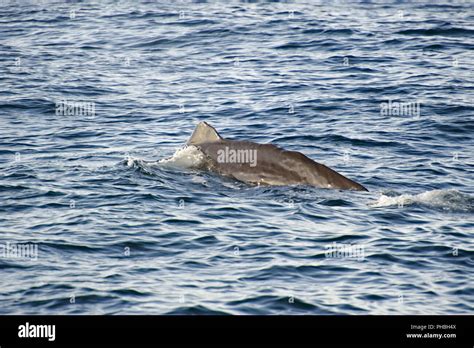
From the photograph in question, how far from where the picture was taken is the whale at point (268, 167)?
672 inches

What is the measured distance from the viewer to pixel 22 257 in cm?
1380

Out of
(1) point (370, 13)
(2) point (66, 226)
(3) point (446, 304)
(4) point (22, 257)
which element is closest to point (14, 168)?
(2) point (66, 226)

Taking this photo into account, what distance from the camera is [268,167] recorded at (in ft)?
56.4

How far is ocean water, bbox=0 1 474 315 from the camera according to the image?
1267 cm
